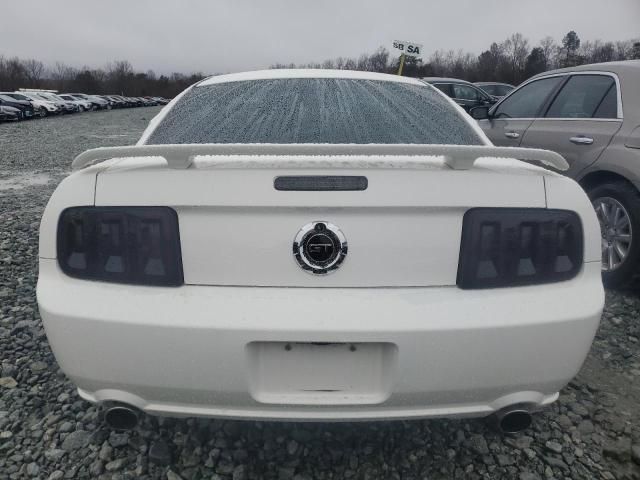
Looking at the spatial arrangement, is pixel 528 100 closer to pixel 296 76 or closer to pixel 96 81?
pixel 296 76

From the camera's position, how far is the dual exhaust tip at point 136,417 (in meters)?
1.57

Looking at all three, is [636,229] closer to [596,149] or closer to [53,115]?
[596,149]

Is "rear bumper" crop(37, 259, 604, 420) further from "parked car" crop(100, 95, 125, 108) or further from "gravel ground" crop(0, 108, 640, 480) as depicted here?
"parked car" crop(100, 95, 125, 108)

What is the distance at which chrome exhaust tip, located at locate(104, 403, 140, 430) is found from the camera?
1.57m

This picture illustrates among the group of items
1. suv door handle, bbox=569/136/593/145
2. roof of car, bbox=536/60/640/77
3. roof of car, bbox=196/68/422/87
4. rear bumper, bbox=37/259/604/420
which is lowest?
rear bumper, bbox=37/259/604/420

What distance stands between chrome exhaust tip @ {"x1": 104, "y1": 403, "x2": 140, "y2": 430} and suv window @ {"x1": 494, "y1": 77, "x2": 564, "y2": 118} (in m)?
4.13

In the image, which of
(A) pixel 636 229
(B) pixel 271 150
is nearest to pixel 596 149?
(A) pixel 636 229

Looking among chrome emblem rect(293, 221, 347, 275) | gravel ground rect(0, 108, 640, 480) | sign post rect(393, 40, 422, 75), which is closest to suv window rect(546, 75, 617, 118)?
gravel ground rect(0, 108, 640, 480)

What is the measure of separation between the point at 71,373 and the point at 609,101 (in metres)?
3.87

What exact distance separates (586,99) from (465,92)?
8333 millimetres

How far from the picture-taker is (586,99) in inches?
153

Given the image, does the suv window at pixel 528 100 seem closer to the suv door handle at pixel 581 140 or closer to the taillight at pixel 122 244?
the suv door handle at pixel 581 140

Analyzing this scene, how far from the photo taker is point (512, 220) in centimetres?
149

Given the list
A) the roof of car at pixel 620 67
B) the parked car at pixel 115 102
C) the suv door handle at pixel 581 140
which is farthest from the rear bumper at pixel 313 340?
the parked car at pixel 115 102
